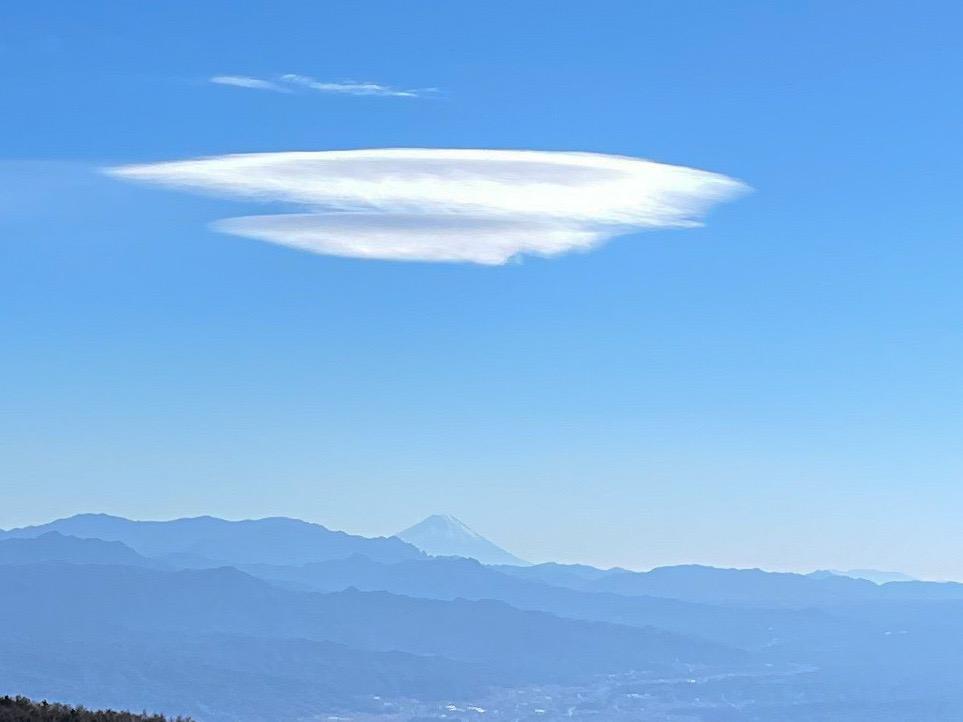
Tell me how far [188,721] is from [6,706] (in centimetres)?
531

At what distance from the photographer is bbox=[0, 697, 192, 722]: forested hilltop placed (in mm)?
39750

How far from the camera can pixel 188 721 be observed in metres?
41.0

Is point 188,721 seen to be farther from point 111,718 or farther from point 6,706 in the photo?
point 6,706

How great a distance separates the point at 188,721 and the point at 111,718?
240 cm

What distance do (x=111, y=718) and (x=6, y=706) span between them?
303 cm

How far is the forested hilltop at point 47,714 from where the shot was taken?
39.8 m

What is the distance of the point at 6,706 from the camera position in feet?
134

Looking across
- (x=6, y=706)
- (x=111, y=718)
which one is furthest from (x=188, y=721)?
(x=6, y=706)

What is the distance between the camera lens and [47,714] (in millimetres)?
40625
